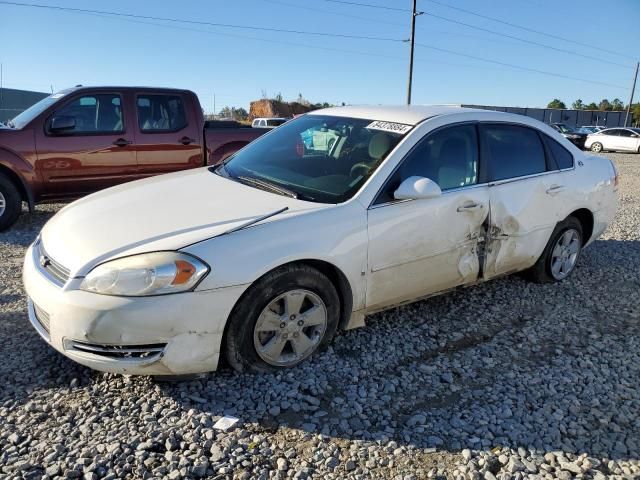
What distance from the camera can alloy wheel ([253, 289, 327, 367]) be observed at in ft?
10.2

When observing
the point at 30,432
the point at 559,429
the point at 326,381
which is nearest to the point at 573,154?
the point at 559,429

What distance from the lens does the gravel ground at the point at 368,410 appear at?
2.49m

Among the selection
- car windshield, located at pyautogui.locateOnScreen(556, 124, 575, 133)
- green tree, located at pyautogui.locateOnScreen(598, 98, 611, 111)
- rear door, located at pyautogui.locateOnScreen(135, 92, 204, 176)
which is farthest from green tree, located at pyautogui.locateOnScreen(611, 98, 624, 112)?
rear door, located at pyautogui.locateOnScreen(135, 92, 204, 176)

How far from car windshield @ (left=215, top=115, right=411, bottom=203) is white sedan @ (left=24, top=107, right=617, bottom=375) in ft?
0.05

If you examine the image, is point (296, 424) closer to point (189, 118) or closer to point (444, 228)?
point (444, 228)

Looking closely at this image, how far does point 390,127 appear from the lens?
3.83 meters

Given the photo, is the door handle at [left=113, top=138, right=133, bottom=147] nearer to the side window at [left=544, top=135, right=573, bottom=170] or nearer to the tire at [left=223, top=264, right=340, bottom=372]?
the tire at [left=223, top=264, right=340, bottom=372]

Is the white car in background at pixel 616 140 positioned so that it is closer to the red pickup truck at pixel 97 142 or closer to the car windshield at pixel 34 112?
the red pickup truck at pixel 97 142

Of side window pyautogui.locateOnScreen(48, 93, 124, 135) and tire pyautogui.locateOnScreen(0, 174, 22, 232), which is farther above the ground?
side window pyautogui.locateOnScreen(48, 93, 124, 135)

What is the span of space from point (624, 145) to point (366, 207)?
2961cm

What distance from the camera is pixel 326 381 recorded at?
3180 mm

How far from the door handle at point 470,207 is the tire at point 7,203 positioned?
553 centimetres

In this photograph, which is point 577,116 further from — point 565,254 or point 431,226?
point 431,226

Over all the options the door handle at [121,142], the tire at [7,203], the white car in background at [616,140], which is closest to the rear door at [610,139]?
the white car in background at [616,140]
